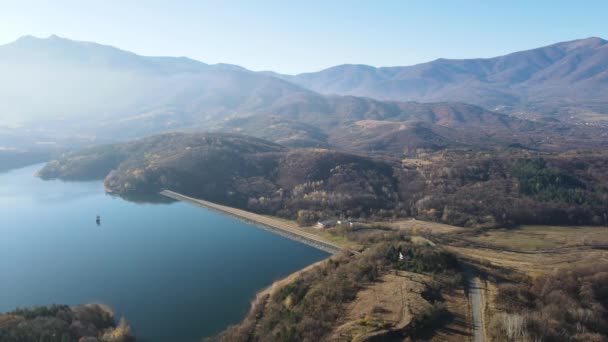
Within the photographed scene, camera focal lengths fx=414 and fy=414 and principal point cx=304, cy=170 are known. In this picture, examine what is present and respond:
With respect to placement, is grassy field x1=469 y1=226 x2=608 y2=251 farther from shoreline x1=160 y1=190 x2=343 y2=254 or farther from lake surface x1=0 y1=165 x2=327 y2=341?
lake surface x1=0 y1=165 x2=327 y2=341

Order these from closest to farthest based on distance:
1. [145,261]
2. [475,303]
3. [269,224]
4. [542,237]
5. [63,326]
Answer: [63,326] → [475,303] → [145,261] → [542,237] → [269,224]

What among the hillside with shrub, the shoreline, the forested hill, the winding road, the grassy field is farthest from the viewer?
the forested hill

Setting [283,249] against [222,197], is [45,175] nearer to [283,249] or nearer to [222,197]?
[222,197]

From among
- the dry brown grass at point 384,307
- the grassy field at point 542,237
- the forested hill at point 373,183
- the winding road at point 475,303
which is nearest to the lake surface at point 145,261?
the forested hill at point 373,183

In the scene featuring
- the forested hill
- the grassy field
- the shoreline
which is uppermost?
the forested hill

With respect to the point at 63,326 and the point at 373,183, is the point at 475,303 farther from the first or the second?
the point at 373,183

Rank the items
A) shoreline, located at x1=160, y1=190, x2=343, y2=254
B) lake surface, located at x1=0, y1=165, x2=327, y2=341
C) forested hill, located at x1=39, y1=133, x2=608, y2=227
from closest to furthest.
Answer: lake surface, located at x1=0, y1=165, x2=327, y2=341 → shoreline, located at x1=160, y1=190, x2=343, y2=254 → forested hill, located at x1=39, y1=133, x2=608, y2=227

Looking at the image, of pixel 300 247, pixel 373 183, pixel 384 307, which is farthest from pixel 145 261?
pixel 373 183

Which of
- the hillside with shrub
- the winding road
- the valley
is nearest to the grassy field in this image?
the valley
